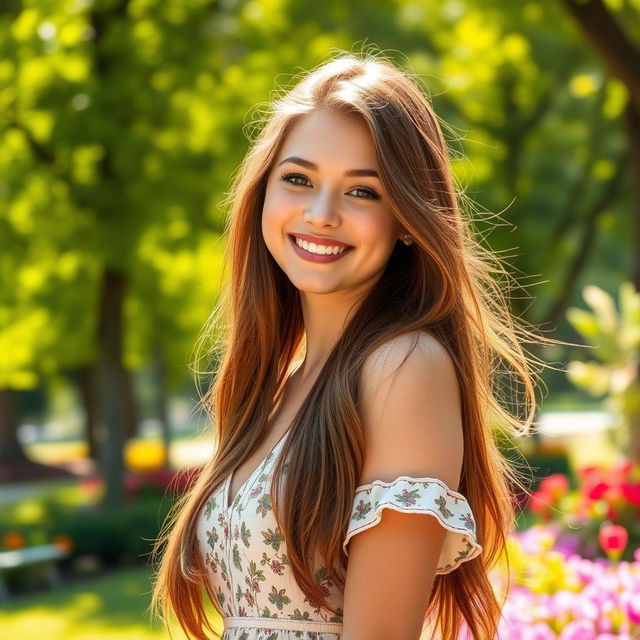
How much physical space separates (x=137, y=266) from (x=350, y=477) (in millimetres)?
13703

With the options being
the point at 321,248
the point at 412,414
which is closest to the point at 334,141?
the point at 321,248

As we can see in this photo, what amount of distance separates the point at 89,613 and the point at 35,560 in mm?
2040

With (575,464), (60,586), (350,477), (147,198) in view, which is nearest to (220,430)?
(350,477)

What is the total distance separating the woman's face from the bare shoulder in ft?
0.94

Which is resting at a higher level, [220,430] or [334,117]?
[334,117]

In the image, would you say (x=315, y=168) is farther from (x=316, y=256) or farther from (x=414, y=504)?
(x=414, y=504)

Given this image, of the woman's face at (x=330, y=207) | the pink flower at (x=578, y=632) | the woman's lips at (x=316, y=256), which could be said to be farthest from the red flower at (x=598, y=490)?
the woman's lips at (x=316, y=256)

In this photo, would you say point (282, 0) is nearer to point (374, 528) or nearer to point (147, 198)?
point (147, 198)

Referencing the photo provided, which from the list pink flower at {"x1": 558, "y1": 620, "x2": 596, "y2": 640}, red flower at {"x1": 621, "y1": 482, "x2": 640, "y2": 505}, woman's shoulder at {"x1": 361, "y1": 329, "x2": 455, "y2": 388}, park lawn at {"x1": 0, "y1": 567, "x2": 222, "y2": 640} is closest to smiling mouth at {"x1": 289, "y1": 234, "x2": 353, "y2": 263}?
woman's shoulder at {"x1": 361, "y1": 329, "x2": 455, "y2": 388}

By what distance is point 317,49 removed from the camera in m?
16.0

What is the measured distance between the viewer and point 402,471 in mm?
2369

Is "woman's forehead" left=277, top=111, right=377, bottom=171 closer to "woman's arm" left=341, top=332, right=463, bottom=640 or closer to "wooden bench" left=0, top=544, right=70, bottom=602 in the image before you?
"woman's arm" left=341, top=332, right=463, bottom=640

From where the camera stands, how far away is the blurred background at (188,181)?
29.7 ft

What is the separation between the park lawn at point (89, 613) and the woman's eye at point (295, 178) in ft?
23.3
